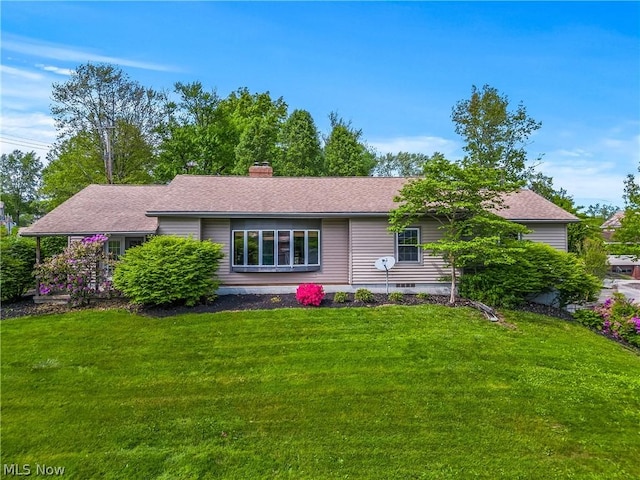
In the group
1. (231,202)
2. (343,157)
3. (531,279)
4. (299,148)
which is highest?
(299,148)

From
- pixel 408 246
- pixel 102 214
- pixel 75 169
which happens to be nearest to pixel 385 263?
pixel 408 246

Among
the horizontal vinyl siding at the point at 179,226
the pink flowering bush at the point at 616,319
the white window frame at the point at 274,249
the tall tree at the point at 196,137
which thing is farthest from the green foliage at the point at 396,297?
the tall tree at the point at 196,137

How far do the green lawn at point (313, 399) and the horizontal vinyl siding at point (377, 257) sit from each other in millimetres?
2942

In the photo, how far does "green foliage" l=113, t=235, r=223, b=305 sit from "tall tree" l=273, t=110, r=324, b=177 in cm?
1680

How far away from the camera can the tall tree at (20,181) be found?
50219mm

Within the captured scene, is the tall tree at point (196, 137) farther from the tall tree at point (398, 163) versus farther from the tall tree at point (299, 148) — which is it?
the tall tree at point (398, 163)

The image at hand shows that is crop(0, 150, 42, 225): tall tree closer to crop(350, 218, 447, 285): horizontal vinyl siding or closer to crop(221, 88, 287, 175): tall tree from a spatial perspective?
crop(221, 88, 287, 175): tall tree

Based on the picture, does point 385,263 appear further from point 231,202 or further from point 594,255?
point 594,255

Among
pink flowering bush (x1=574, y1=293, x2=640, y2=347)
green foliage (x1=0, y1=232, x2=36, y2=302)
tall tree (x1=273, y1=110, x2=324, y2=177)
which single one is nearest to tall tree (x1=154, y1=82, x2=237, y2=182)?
tall tree (x1=273, y1=110, x2=324, y2=177)

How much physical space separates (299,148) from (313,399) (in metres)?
22.5

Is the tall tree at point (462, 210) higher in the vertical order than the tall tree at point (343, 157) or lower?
lower

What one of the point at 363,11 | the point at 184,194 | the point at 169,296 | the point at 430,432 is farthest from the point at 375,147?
the point at 430,432

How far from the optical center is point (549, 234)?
1230cm

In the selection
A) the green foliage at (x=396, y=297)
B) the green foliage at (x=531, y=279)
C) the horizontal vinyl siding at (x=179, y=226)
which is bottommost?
Result: the green foliage at (x=396, y=297)
